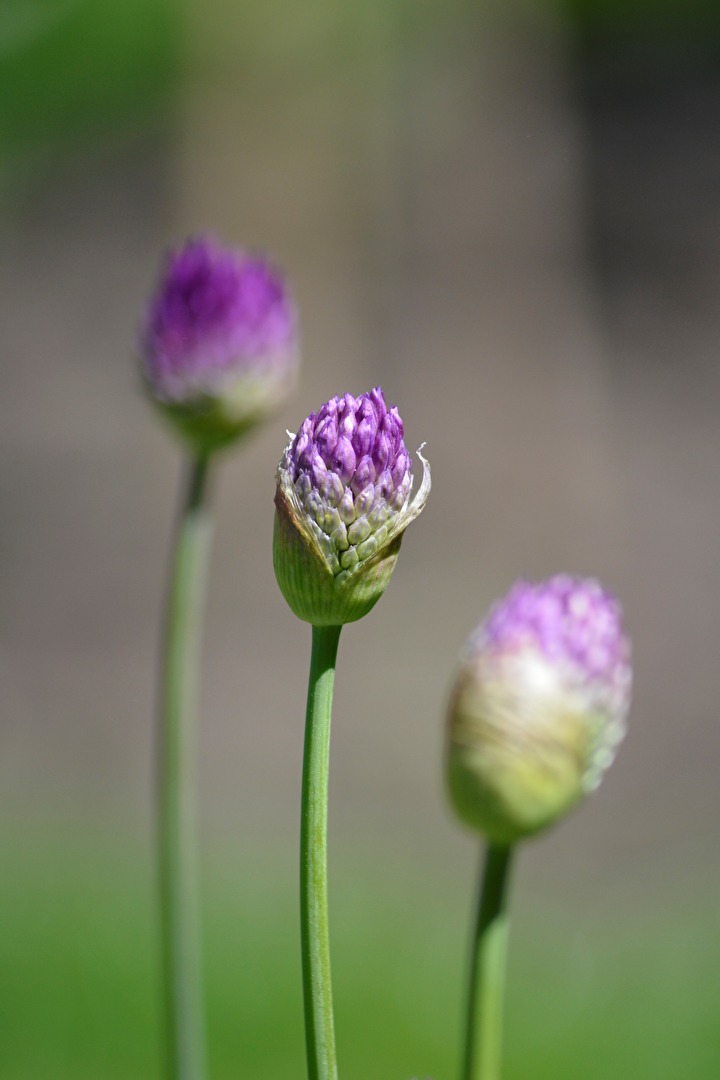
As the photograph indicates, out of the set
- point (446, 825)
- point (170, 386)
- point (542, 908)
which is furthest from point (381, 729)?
point (170, 386)

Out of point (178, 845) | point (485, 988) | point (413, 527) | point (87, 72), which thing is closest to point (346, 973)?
point (178, 845)

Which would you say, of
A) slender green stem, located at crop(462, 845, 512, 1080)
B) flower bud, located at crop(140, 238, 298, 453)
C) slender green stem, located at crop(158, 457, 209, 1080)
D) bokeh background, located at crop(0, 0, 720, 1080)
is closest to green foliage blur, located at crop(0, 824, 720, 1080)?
bokeh background, located at crop(0, 0, 720, 1080)

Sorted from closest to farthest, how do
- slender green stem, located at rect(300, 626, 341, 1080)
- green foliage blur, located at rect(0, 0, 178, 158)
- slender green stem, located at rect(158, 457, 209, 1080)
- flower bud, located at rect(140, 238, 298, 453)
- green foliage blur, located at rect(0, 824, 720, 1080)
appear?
slender green stem, located at rect(300, 626, 341, 1080)
slender green stem, located at rect(158, 457, 209, 1080)
flower bud, located at rect(140, 238, 298, 453)
green foliage blur, located at rect(0, 824, 720, 1080)
green foliage blur, located at rect(0, 0, 178, 158)

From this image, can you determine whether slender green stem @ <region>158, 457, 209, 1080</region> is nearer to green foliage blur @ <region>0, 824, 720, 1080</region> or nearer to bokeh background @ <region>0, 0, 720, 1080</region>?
bokeh background @ <region>0, 0, 720, 1080</region>

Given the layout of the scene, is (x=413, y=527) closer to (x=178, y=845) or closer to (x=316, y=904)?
(x=178, y=845)

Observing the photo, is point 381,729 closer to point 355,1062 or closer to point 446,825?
→ point 446,825

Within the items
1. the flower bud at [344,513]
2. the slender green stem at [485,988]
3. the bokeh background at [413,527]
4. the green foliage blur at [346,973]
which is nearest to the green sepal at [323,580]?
the flower bud at [344,513]

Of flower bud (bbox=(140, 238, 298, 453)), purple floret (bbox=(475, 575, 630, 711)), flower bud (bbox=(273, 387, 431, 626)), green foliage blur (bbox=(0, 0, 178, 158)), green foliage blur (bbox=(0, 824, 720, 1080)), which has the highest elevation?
green foliage blur (bbox=(0, 0, 178, 158))
